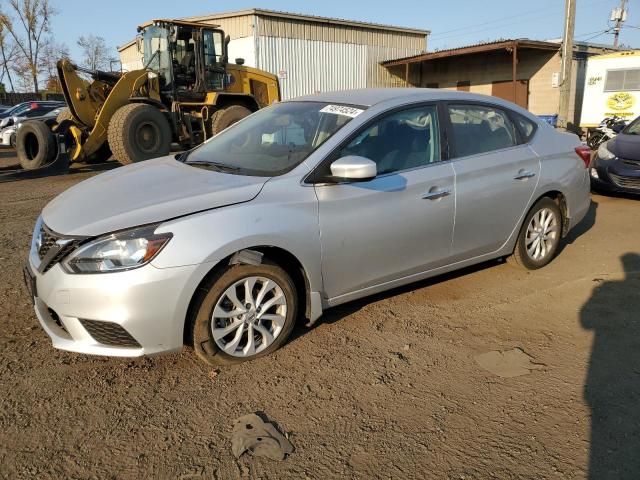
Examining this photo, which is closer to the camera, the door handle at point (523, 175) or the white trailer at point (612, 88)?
the door handle at point (523, 175)

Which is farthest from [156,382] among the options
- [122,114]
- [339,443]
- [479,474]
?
[122,114]

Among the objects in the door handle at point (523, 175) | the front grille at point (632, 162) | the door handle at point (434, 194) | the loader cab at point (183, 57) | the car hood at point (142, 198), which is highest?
the loader cab at point (183, 57)

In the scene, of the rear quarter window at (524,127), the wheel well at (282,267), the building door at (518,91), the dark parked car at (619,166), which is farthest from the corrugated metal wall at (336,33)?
the wheel well at (282,267)

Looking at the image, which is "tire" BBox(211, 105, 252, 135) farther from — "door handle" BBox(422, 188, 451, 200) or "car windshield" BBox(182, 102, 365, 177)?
"door handle" BBox(422, 188, 451, 200)

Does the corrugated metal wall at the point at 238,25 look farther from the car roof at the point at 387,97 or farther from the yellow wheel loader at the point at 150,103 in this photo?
the car roof at the point at 387,97

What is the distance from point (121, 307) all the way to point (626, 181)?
7.59m

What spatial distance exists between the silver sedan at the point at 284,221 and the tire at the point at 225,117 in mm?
7464

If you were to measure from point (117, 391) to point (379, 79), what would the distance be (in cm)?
2475

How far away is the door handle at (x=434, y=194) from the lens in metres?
3.77

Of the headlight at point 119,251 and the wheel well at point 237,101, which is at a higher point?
the wheel well at point 237,101

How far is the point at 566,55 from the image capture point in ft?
53.0

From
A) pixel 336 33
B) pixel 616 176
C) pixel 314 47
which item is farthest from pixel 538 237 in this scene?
pixel 336 33

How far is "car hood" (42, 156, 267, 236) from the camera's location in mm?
2887

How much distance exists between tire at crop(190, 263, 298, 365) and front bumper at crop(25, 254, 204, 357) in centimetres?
13
